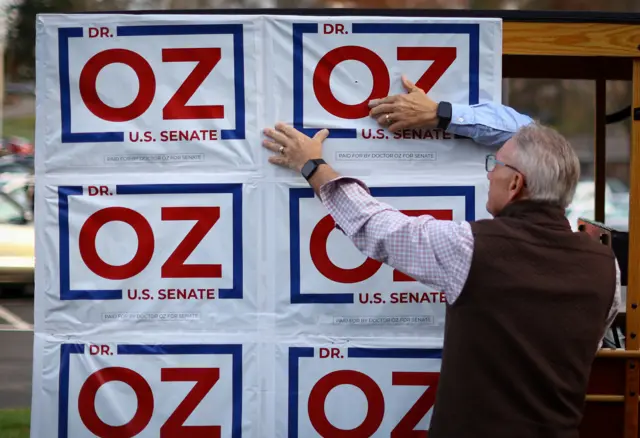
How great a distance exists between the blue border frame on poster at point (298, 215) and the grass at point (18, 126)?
2414cm

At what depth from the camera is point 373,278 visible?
9.87 ft

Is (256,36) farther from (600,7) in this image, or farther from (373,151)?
(600,7)

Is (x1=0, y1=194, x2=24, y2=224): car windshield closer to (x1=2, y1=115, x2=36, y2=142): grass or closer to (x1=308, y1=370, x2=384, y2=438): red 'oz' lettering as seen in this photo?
(x1=308, y1=370, x2=384, y2=438): red 'oz' lettering

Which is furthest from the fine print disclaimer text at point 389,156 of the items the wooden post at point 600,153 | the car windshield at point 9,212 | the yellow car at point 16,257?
the car windshield at point 9,212

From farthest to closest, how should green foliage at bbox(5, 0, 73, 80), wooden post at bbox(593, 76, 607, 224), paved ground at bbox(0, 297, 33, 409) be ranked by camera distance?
1. paved ground at bbox(0, 297, 33, 409)
2. wooden post at bbox(593, 76, 607, 224)
3. green foliage at bbox(5, 0, 73, 80)

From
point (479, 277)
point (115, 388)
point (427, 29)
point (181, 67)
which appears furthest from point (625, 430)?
point (181, 67)

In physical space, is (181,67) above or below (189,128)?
above

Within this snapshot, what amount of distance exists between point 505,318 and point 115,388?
152 centimetres

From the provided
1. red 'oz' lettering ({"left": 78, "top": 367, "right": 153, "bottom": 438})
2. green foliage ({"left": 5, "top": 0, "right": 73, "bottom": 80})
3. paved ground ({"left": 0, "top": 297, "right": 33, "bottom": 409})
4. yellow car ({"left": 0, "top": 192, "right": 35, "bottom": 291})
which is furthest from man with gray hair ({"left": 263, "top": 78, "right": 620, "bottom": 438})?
yellow car ({"left": 0, "top": 192, "right": 35, "bottom": 291})

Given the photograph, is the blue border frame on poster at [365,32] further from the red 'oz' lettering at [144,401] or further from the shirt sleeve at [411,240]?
the red 'oz' lettering at [144,401]

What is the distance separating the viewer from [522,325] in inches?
86.5

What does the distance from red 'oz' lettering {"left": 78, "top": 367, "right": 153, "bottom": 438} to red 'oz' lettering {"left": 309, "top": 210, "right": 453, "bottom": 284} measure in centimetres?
77

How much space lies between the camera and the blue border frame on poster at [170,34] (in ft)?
9.82

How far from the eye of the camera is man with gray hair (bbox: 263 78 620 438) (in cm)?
218
